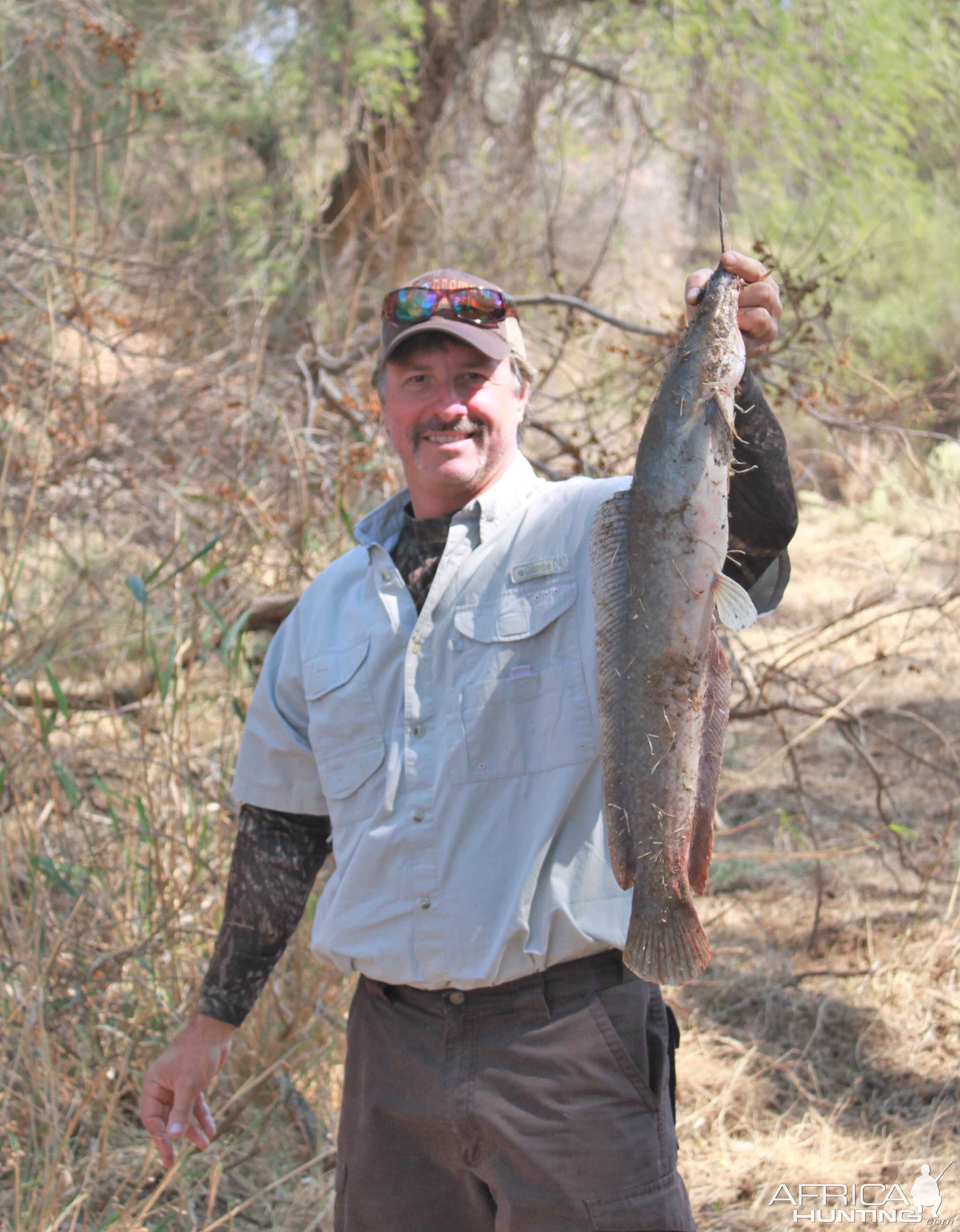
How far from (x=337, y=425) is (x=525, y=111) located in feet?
11.1

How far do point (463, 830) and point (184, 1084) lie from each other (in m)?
0.95

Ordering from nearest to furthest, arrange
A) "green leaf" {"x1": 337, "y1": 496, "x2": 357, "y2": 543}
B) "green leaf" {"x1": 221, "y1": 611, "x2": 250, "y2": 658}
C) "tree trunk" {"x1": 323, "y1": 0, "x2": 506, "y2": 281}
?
"green leaf" {"x1": 221, "y1": 611, "x2": 250, "y2": 658}
"green leaf" {"x1": 337, "y1": 496, "x2": 357, "y2": 543}
"tree trunk" {"x1": 323, "y1": 0, "x2": 506, "y2": 281}

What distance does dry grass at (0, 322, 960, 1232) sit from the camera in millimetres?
3135

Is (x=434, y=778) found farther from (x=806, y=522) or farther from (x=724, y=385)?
(x=806, y=522)

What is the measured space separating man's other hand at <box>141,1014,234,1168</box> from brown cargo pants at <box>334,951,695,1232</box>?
18.2 inches

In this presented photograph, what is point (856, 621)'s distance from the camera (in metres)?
7.52

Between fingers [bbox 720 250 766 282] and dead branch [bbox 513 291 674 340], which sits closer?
fingers [bbox 720 250 766 282]

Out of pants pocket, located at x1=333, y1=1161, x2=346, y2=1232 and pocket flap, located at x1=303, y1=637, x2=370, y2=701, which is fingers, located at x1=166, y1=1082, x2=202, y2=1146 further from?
pocket flap, located at x1=303, y1=637, x2=370, y2=701

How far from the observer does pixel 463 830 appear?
1.96 meters

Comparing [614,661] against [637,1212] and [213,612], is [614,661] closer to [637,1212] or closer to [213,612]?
[637,1212]

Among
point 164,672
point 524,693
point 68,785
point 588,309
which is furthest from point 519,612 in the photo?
point 588,309

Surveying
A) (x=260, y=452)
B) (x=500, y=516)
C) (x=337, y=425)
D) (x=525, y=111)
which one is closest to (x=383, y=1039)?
(x=500, y=516)

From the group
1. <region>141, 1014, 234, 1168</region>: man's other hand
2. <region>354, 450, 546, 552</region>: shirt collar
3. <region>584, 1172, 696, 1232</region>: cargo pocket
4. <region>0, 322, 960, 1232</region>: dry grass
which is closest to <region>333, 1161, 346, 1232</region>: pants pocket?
<region>141, 1014, 234, 1168</region>: man's other hand

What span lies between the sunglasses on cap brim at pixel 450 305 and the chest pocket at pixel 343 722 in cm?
74
